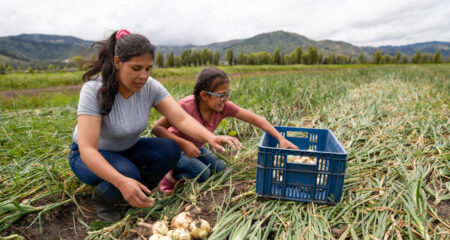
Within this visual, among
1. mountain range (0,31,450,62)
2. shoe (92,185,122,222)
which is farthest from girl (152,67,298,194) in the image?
mountain range (0,31,450,62)

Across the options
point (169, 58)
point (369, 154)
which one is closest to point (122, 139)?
point (369, 154)

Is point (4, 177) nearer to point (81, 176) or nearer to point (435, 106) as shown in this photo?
point (81, 176)

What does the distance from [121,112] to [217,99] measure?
0.58 metres

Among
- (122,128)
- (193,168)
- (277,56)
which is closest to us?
(122,128)

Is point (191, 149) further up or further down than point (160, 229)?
further up

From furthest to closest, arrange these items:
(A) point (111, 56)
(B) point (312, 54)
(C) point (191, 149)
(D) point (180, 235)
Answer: (B) point (312, 54), (C) point (191, 149), (A) point (111, 56), (D) point (180, 235)

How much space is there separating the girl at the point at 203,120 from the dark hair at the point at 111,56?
42cm

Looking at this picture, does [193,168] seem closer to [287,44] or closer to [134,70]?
[134,70]

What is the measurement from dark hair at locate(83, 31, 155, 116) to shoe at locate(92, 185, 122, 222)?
462 millimetres

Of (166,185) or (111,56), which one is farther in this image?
(166,185)

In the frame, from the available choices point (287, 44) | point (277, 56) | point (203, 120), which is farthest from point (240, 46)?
point (203, 120)

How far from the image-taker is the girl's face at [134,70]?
120 centimetres

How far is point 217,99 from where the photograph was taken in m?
1.62

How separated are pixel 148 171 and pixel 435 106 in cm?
349
